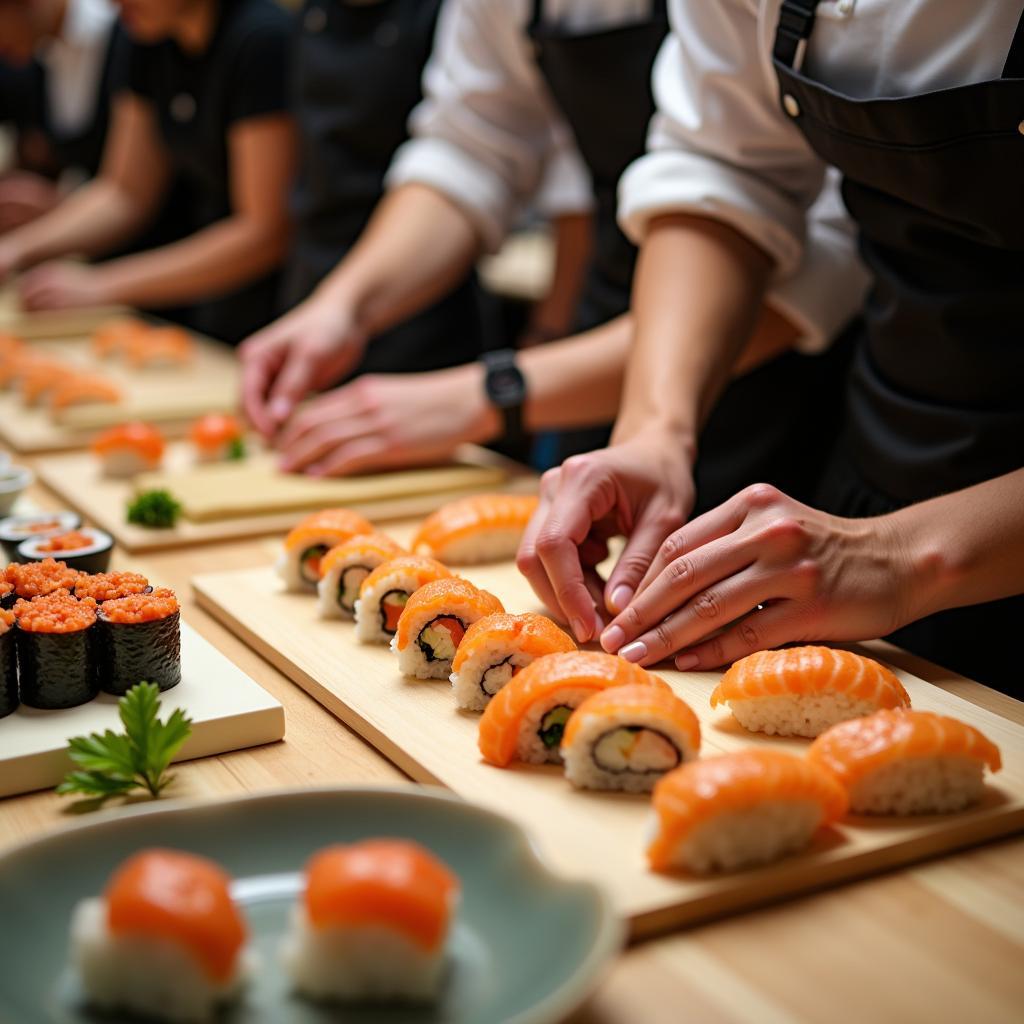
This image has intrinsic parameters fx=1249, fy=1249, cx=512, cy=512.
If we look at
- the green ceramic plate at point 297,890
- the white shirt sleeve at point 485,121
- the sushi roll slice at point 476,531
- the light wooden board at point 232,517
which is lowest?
the light wooden board at point 232,517

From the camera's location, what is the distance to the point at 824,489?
6.94 ft

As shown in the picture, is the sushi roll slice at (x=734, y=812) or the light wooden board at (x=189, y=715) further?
the light wooden board at (x=189, y=715)

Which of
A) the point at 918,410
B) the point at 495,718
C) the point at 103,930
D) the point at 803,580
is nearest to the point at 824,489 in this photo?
the point at 918,410

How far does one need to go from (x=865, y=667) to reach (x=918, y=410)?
62cm

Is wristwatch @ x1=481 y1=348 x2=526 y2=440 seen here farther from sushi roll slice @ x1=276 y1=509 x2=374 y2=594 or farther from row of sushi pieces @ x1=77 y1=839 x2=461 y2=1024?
Answer: row of sushi pieces @ x1=77 y1=839 x2=461 y2=1024

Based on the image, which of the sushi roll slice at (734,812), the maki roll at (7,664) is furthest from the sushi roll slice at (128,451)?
the sushi roll slice at (734,812)

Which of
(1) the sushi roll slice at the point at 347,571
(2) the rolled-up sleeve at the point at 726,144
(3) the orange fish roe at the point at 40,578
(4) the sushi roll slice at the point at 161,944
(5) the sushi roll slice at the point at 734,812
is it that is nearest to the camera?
(4) the sushi roll slice at the point at 161,944

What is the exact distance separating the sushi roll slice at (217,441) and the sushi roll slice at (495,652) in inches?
48.4

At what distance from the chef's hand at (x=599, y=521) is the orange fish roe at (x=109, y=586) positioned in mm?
471

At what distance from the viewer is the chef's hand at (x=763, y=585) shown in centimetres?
141

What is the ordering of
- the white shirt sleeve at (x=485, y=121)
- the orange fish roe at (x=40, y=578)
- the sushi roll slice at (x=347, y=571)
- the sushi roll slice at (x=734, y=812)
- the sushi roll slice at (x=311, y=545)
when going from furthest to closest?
the white shirt sleeve at (x=485, y=121) → the sushi roll slice at (x=311, y=545) → the sushi roll slice at (x=347, y=571) → the orange fish roe at (x=40, y=578) → the sushi roll slice at (x=734, y=812)

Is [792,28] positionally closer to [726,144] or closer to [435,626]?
[726,144]

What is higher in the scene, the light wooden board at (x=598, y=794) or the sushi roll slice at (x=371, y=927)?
the sushi roll slice at (x=371, y=927)

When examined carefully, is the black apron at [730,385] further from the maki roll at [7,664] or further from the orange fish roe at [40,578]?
the maki roll at [7,664]
